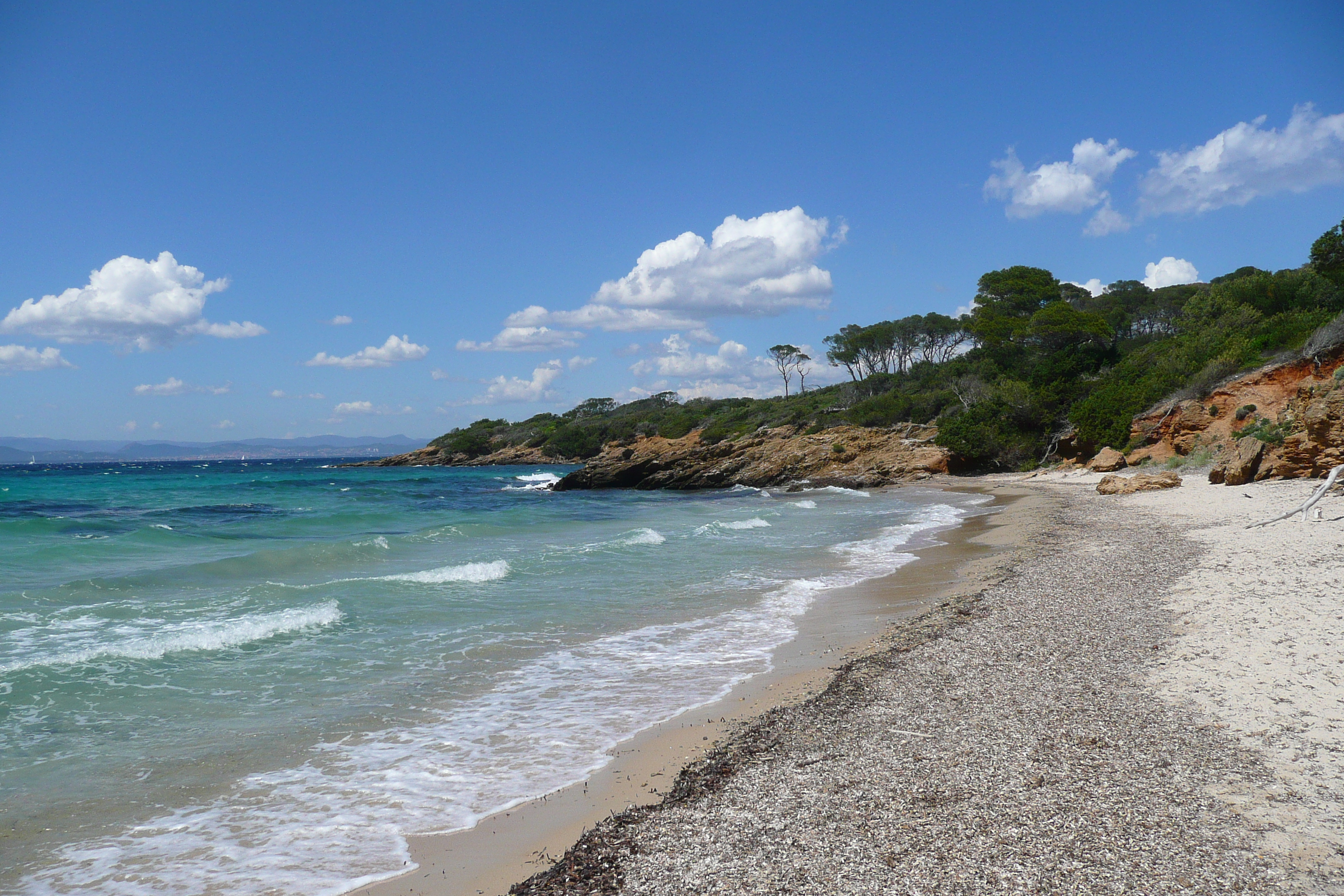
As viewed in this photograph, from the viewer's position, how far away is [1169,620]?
7918mm

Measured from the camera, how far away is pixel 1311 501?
476 inches

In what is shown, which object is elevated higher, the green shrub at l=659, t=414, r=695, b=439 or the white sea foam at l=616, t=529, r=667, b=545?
the green shrub at l=659, t=414, r=695, b=439

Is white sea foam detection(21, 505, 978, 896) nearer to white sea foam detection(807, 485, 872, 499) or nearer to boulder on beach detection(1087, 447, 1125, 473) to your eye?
white sea foam detection(807, 485, 872, 499)

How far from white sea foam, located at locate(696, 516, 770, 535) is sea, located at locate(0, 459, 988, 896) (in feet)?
1.91

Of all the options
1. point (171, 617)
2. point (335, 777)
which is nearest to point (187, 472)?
point (171, 617)

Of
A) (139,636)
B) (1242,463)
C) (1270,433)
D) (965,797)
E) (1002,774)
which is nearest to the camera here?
(965,797)

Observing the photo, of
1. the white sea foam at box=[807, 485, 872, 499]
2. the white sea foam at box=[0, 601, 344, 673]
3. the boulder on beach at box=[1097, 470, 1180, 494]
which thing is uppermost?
the boulder on beach at box=[1097, 470, 1180, 494]

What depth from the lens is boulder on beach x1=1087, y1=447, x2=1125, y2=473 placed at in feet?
99.0

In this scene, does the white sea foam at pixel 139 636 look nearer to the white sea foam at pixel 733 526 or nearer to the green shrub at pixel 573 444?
the white sea foam at pixel 733 526

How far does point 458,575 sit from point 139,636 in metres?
5.43

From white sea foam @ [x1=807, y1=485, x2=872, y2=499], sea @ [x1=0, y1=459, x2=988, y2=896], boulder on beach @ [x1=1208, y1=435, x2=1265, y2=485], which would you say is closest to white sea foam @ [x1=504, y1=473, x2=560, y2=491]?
white sea foam @ [x1=807, y1=485, x2=872, y2=499]

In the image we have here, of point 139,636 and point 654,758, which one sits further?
point 139,636

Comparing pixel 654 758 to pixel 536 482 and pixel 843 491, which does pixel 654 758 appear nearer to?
pixel 843 491

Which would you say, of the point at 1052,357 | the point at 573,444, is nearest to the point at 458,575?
the point at 1052,357
